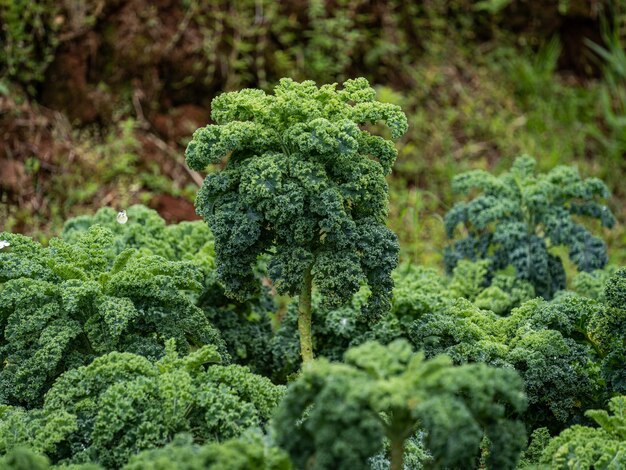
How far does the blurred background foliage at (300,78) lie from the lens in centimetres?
602

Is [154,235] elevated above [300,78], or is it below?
below

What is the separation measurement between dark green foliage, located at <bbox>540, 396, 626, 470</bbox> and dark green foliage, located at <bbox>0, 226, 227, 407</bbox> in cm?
145

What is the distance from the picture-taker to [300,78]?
686 centimetres

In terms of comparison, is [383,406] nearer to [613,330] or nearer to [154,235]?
[613,330]

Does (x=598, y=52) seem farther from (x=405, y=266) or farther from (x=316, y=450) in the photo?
(x=316, y=450)

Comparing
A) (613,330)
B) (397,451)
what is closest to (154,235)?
(397,451)

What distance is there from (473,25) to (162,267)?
5249 millimetres

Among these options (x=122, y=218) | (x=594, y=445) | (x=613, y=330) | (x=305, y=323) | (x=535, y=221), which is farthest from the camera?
(x=535, y=221)

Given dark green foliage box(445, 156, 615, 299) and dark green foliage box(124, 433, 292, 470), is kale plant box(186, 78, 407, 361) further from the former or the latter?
Answer: dark green foliage box(445, 156, 615, 299)

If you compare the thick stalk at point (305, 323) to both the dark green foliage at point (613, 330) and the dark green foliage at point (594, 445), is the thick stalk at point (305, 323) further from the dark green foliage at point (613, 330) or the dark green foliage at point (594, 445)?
the dark green foliage at point (613, 330)

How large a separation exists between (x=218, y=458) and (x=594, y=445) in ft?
4.51

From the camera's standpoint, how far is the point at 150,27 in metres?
6.36

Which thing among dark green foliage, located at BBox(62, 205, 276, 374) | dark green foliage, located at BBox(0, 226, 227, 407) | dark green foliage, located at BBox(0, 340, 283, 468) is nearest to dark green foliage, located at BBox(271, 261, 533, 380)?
dark green foliage, located at BBox(62, 205, 276, 374)

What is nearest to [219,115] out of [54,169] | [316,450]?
[316,450]
